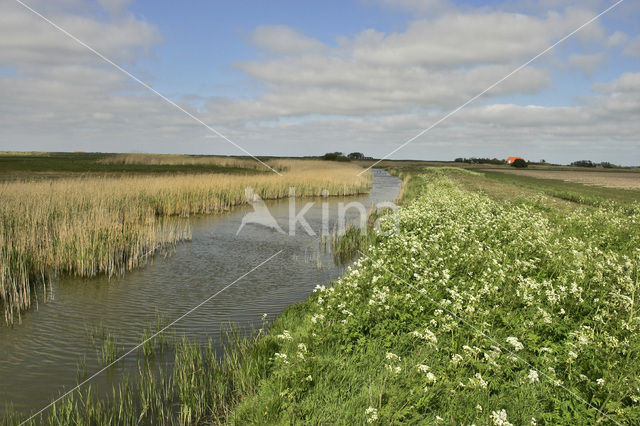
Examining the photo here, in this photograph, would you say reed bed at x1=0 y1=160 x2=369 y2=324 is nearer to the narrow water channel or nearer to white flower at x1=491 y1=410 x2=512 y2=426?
the narrow water channel

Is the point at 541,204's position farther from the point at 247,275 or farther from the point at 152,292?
the point at 152,292

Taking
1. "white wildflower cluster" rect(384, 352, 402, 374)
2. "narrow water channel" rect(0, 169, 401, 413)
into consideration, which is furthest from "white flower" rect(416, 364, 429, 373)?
"narrow water channel" rect(0, 169, 401, 413)

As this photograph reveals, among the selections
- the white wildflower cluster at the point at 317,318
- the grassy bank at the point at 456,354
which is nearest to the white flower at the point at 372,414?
A: the grassy bank at the point at 456,354

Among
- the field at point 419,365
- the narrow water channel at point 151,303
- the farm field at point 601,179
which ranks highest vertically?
the farm field at point 601,179

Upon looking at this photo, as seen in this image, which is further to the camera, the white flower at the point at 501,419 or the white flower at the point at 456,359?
the white flower at the point at 456,359

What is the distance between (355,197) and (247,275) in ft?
84.7

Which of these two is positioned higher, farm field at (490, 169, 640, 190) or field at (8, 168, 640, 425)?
farm field at (490, 169, 640, 190)

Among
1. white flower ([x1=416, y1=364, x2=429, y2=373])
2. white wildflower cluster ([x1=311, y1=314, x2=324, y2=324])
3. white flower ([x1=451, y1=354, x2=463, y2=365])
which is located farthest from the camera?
white wildflower cluster ([x1=311, y1=314, x2=324, y2=324])

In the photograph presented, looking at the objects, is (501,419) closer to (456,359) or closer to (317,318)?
(456,359)

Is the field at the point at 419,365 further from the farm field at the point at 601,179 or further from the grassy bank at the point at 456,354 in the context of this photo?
the farm field at the point at 601,179

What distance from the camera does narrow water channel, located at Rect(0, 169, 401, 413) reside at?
21.7 feet

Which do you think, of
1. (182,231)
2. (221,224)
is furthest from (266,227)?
(182,231)

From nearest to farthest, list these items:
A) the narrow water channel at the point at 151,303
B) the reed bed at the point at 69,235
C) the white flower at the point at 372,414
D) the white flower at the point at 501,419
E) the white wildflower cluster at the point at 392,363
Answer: the white flower at the point at 501,419 < the white flower at the point at 372,414 < the white wildflower cluster at the point at 392,363 < the narrow water channel at the point at 151,303 < the reed bed at the point at 69,235

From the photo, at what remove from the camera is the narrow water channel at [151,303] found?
21.7 feet
